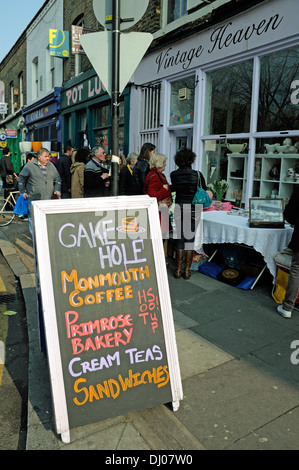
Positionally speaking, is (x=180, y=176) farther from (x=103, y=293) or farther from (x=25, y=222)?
(x=25, y=222)

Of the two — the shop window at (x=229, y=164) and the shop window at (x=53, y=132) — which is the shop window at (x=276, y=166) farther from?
the shop window at (x=53, y=132)

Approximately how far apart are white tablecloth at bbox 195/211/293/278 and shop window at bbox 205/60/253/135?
2233 mm

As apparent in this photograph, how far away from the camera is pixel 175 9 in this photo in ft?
29.5

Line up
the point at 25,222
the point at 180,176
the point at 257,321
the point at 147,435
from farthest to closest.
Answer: the point at 25,222
the point at 180,176
the point at 257,321
the point at 147,435

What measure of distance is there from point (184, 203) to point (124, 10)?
2869 millimetres

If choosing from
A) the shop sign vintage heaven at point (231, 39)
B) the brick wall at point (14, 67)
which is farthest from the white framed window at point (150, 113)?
the brick wall at point (14, 67)

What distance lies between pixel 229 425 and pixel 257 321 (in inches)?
73.3

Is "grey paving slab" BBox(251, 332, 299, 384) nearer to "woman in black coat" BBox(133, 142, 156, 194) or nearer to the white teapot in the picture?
"woman in black coat" BBox(133, 142, 156, 194)

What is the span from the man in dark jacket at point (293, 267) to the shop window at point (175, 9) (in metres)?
6.26

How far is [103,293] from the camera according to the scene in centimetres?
268

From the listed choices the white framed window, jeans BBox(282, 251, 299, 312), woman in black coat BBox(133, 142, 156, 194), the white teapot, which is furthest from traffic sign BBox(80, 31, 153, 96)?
the white framed window

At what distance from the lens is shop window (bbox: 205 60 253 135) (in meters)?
7.24
